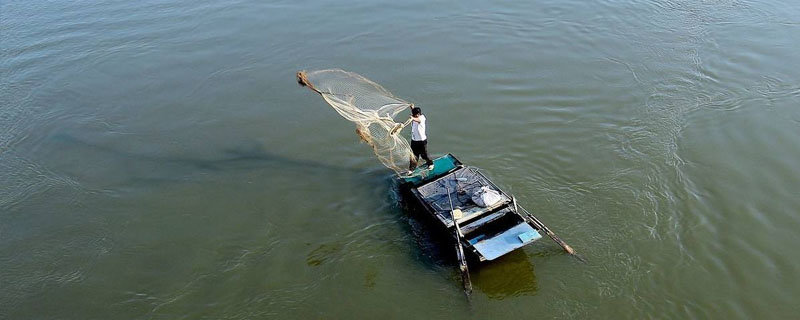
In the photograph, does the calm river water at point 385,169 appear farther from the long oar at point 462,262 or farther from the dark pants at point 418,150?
the dark pants at point 418,150

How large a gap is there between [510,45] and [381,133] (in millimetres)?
6265

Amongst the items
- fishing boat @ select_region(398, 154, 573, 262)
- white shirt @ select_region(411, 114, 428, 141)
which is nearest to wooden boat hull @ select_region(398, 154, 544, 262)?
fishing boat @ select_region(398, 154, 573, 262)

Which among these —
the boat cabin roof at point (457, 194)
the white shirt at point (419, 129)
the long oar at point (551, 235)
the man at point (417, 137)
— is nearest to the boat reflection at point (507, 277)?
the long oar at point (551, 235)

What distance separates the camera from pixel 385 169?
10711mm

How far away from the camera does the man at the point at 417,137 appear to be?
364 inches

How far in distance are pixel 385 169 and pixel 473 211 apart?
2686mm

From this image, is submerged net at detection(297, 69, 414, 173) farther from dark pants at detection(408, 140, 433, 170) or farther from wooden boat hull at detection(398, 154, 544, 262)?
wooden boat hull at detection(398, 154, 544, 262)

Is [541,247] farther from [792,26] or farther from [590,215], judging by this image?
[792,26]

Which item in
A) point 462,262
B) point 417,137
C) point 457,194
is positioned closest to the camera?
point 462,262

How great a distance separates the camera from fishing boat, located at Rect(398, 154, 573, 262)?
7965mm

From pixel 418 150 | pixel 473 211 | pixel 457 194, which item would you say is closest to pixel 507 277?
pixel 473 211

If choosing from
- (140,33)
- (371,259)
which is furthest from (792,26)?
(140,33)

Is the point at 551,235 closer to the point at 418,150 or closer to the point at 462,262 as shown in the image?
the point at 462,262

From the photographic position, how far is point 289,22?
1678 centimetres
